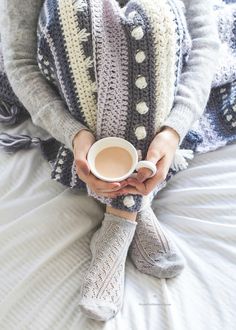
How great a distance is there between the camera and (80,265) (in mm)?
781

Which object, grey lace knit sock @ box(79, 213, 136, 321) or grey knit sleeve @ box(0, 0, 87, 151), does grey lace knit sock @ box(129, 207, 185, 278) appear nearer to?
grey lace knit sock @ box(79, 213, 136, 321)

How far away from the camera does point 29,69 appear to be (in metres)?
0.82

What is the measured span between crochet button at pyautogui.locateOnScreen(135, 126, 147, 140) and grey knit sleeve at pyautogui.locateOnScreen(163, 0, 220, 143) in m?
0.04

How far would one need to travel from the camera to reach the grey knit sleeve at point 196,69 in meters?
0.79

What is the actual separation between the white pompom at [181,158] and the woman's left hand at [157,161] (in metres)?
0.05

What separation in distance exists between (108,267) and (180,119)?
26 cm

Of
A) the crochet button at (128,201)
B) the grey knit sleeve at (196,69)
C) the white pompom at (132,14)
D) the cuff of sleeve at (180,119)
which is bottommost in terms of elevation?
the crochet button at (128,201)

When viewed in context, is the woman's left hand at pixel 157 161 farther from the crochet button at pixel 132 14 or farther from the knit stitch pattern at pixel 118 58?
the crochet button at pixel 132 14

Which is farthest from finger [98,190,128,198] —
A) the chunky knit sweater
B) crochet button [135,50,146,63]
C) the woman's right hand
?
crochet button [135,50,146,63]

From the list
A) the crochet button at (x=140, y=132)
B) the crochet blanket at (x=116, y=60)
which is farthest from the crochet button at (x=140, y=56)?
the crochet button at (x=140, y=132)

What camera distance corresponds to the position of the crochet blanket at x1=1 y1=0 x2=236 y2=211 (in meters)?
0.73

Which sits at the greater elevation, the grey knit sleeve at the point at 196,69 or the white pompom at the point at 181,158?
the grey knit sleeve at the point at 196,69

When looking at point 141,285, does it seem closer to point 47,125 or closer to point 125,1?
Answer: point 47,125

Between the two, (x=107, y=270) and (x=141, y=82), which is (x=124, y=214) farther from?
(x=141, y=82)
